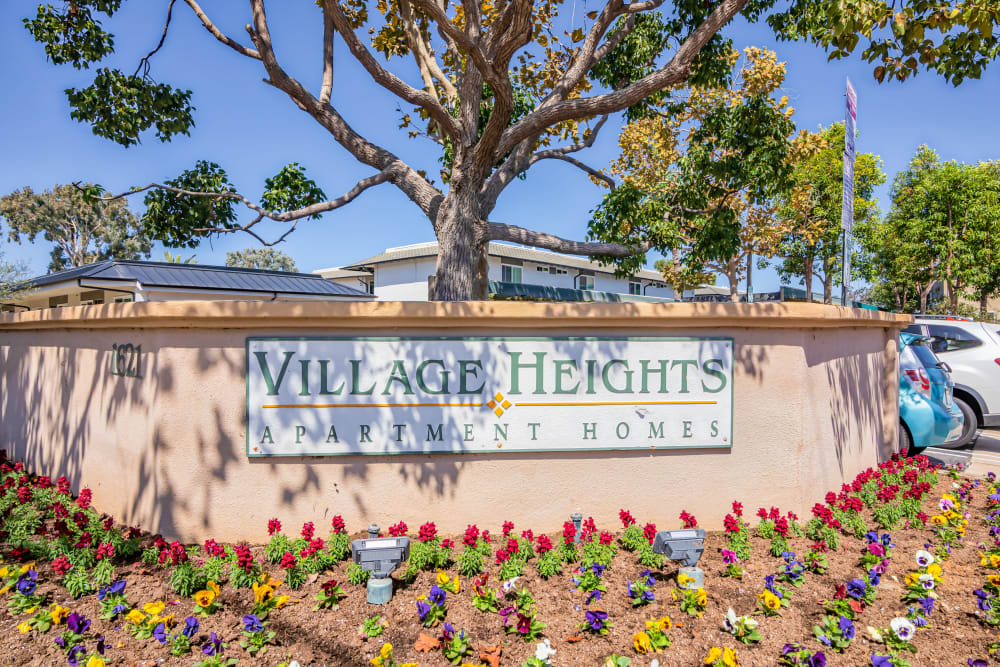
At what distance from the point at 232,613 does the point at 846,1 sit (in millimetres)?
6444

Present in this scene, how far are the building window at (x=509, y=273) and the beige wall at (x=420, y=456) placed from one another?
25865 millimetres

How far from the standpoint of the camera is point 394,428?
13.8 ft

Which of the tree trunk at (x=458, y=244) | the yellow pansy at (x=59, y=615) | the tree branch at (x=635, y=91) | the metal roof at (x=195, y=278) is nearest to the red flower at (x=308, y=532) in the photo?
the yellow pansy at (x=59, y=615)

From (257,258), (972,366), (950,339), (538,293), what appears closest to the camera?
(972,366)

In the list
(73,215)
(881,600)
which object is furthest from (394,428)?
(73,215)

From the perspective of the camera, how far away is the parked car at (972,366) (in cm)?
854

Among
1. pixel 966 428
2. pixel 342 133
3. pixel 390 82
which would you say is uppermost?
pixel 390 82

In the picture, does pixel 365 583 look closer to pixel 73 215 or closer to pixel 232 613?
pixel 232 613

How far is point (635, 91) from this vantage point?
641 cm

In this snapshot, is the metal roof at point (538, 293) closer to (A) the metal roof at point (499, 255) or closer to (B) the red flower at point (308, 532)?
(A) the metal roof at point (499, 255)

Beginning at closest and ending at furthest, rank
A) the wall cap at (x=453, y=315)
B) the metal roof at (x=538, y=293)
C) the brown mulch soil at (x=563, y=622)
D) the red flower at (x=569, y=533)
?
the brown mulch soil at (x=563, y=622), the red flower at (x=569, y=533), the wall cap at (x=453, y=315), the metal roof at (x=538, y=293)

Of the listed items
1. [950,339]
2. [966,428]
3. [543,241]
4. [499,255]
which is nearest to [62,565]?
[543,241]

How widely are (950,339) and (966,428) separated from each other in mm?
1654

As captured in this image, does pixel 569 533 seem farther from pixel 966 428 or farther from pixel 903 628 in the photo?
pixel 966 428
